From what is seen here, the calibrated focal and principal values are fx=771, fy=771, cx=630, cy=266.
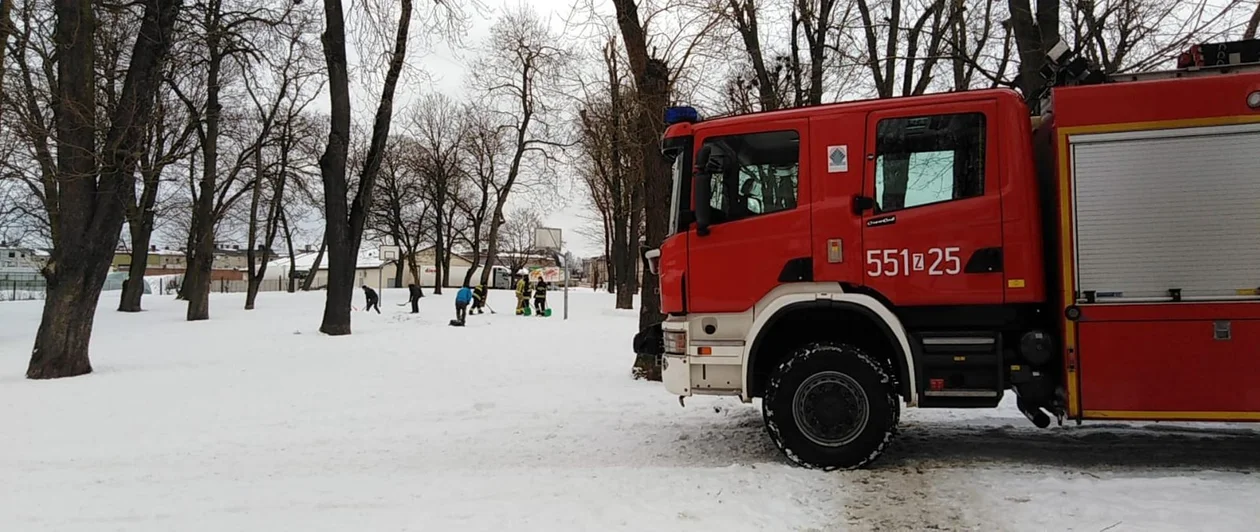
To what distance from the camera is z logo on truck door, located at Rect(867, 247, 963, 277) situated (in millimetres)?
5430

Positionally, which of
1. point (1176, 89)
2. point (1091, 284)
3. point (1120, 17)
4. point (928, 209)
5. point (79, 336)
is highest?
point (1120, 17)

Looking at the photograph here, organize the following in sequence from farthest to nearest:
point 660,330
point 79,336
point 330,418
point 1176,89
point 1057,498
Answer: point 79,336 < point 330,418 < point 660,330 < point 1176,89 < point 1057,498

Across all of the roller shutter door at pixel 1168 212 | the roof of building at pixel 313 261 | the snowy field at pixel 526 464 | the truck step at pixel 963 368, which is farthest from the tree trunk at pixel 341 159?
the roof of building at pixel 313 261

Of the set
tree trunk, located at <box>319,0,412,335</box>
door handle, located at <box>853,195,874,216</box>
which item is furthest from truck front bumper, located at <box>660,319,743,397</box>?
tree trunk, located at <box>319,0,412,335</box>

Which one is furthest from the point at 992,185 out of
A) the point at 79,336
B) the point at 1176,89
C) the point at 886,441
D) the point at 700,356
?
the point at 79,336

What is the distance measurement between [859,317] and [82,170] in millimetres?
11156

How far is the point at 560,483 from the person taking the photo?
213 inches

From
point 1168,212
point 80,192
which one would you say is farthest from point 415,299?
point 1168,212

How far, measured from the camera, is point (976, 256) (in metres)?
5.40

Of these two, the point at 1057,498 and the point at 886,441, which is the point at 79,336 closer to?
the point at 886,441

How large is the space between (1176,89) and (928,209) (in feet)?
5.83

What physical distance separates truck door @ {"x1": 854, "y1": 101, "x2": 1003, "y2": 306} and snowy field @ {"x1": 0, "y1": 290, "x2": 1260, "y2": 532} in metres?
1.39

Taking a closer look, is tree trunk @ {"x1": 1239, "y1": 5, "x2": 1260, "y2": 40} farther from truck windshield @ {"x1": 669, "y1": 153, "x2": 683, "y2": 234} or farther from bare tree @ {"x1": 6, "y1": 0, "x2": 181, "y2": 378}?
bare tree @ {"x1": 6, "y1": 0, "x2": 181, "y2": 378}

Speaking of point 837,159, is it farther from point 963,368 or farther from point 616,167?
point 616,167
